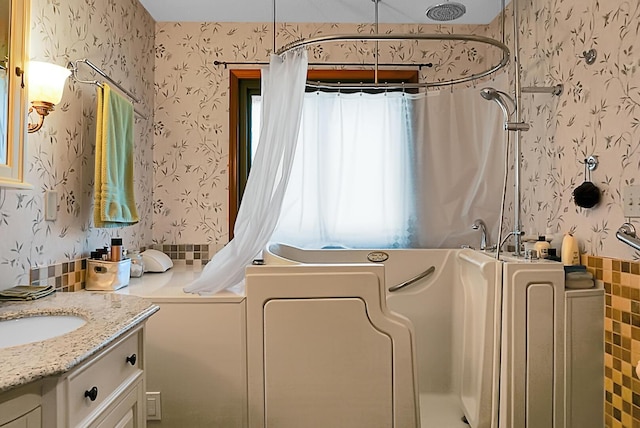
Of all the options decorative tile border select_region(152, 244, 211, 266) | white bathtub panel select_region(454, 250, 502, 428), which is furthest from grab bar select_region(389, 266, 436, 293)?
decorative tile border select_region(152, 244, 211, 266)

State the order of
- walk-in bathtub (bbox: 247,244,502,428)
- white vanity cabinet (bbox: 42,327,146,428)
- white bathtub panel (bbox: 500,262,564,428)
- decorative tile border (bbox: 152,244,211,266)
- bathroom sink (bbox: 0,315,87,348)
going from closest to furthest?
1. white vanity cabinet (bbox: 42,327,146,428)
2. bathroom sink (bbox: 0,315,87,348)
3. white bathtub panel (bbox: 500,262,564,428)
4. walk-in bathtub (bbox: 247,244,502,428)
5. decorative tile border (bbox: 152,244,211,266)

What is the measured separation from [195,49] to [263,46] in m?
0.45

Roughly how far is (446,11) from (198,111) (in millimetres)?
1631

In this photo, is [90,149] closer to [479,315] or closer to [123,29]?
[123,29]

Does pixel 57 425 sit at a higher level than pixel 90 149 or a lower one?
lower

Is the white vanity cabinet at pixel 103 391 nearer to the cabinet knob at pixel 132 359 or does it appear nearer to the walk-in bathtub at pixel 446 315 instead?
the cabinet knob at pixel 132 359

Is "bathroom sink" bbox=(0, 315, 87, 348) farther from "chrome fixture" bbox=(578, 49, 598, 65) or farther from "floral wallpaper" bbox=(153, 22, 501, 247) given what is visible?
"chrome fixture" bbox=(578, 49, 598, 65)

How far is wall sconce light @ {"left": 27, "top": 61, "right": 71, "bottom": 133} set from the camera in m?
1.48

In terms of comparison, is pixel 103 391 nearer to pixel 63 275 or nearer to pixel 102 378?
pixel 102 378

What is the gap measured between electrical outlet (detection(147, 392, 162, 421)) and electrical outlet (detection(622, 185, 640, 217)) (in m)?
2.00

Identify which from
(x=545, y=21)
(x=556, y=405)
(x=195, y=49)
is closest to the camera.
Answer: (x=556, y=405)

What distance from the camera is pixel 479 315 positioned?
1955 mm

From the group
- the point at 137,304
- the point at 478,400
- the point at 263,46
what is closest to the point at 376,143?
the point at 263,46

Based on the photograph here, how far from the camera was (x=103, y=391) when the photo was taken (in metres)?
1.06
